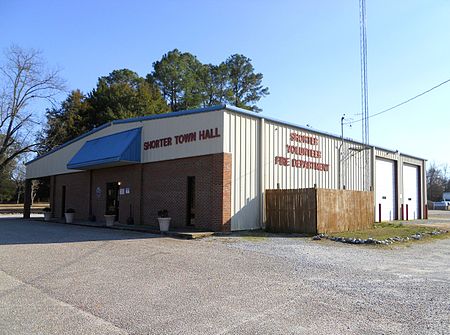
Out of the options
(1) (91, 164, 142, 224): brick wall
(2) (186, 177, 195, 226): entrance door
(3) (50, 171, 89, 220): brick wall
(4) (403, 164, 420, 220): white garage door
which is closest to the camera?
(2) (186, 177, 195, 226): entrance door

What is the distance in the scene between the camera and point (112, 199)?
2570 centimetres

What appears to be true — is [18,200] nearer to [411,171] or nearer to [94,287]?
[411,171]

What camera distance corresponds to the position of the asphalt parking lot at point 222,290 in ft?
19.2

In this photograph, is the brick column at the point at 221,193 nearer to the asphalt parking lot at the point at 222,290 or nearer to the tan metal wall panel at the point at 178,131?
the tan metal wall panel at the point at 178,131

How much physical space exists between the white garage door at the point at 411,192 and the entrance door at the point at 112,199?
21608 millimetres

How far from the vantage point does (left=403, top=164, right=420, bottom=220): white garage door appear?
33.1m

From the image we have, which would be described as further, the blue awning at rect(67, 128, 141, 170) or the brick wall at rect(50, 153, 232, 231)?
the blue awning at rect(67, 128, 141, 170)

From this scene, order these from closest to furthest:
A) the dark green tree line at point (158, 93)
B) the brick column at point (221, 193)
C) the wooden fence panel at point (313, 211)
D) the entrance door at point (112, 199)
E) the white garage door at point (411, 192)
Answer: the wooden fence panel at point (313, 211) < the brick column at point (221, 193) < the entrance door at point (112, 199) < the white garage door at point (411, 192) < the dark green tree line at point (158, 93)

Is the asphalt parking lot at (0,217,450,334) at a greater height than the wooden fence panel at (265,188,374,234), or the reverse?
the wooden fence panel at (265,188,374,234)

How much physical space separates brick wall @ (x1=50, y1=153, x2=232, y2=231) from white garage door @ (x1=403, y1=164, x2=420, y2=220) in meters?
20.1

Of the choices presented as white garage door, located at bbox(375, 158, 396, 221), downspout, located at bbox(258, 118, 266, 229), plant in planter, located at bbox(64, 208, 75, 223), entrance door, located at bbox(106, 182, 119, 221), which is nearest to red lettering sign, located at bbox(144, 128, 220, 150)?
downspout, located at bbox(258, 118, 266, 229)

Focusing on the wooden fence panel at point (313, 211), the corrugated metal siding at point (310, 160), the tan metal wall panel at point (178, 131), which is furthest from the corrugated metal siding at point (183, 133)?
the wooden fence panel at point (313, 211)

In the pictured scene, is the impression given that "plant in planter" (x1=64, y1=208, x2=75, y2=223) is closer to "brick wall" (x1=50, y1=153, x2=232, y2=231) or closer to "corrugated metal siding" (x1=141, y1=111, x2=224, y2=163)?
"brick wall" (x1=50, y1=153, x2=232, y2=231)

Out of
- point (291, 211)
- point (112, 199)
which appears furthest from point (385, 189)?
point (112, 199)
